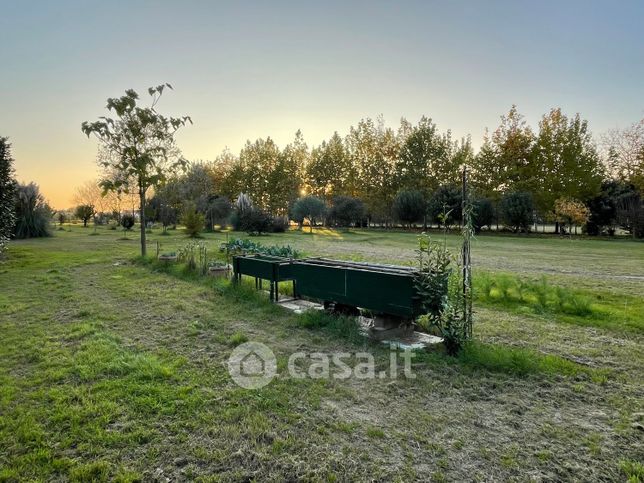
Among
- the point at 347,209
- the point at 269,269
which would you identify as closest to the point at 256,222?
the point at 347,209

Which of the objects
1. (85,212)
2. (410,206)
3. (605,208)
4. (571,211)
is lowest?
(571,211)

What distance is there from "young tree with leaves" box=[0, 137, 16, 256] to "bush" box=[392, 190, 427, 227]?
36.3 metres

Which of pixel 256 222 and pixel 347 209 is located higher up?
pixel 347 209

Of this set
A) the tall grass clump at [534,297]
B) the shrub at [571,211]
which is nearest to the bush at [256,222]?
the tall grass clump at [534,297]

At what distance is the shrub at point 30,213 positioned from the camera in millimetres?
25828

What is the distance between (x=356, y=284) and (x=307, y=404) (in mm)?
2277

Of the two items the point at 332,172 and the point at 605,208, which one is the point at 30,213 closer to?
the point at 332,172

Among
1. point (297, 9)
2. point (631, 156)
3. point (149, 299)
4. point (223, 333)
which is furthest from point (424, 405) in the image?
point (631, 156)

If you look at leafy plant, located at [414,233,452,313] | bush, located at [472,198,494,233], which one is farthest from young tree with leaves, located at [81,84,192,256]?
bush, located at [472,198,494,233]

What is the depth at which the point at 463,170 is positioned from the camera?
453 centimetres

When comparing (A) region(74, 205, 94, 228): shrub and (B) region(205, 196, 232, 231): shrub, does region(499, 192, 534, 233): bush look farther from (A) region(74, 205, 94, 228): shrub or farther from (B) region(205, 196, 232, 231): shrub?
(A) region(74, 205, 94, 228): shrub

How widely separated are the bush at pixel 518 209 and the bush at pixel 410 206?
954cm

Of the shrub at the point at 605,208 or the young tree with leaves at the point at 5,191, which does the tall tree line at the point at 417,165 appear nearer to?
the shrub at the point at 605,208

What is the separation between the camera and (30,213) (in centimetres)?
2661
